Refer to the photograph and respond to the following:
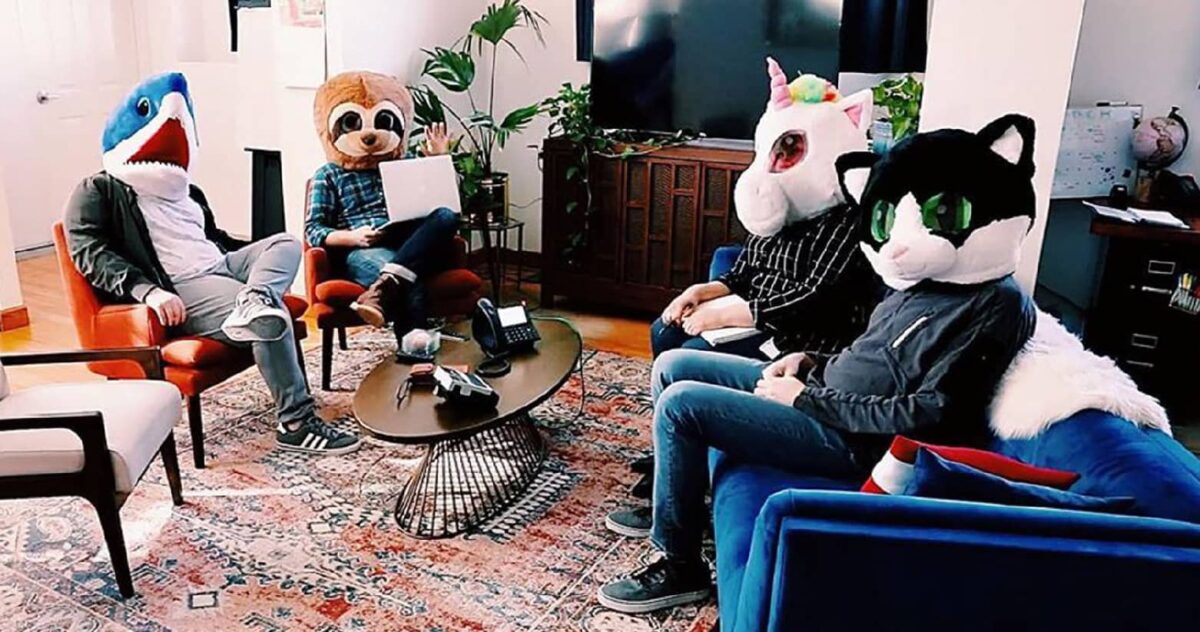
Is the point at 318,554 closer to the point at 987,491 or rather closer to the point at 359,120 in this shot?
the point at 987,491

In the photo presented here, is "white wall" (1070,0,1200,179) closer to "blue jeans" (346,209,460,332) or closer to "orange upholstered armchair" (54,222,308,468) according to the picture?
"blue jeans" (346,209,460,332)

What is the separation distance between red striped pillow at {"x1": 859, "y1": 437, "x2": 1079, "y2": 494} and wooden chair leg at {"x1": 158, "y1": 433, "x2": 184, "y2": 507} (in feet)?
6.20

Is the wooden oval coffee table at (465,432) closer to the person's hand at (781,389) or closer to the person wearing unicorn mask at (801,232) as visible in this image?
the person wearing unicorn mask at (801,232)

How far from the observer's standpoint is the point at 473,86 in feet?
16.2

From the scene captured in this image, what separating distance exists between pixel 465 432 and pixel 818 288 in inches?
39.4

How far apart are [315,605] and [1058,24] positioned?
224 cm

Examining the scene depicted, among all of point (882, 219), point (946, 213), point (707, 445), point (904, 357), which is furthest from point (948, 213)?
point (707, 445)

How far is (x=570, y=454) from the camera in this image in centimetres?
291

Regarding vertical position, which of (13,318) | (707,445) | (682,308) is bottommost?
(13,318)

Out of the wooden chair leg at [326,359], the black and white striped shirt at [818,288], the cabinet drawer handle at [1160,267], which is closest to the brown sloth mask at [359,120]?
the wooden chair leg at [326,359]

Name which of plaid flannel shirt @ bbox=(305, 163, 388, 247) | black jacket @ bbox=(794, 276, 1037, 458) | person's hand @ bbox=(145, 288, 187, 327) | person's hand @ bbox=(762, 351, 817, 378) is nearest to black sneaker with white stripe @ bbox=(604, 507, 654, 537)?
person's hand @ bbox=(762, 351, 817, 378)

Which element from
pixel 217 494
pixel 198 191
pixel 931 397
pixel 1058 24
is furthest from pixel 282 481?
pixel 1058 24

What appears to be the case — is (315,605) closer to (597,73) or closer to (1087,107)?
(597,73)

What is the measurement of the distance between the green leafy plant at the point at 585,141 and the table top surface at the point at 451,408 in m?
1.48
